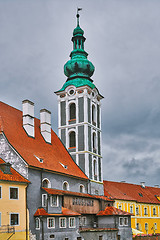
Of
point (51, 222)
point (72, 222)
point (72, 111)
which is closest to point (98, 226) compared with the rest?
point (72, 222)

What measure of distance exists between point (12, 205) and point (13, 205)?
116mm

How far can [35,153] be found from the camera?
36156 millimetres

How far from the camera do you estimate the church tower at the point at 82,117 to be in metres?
45.9

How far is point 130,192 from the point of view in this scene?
62.5 metres

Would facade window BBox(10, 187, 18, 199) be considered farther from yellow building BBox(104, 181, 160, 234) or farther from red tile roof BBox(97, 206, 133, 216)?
yellow building BBox(104, 181, 160, 234)

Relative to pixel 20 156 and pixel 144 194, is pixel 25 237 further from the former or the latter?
pixel 144 194

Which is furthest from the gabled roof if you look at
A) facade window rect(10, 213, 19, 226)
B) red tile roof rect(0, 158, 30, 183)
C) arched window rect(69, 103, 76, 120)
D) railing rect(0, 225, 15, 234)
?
railing rect(0, 225, 15, 234)

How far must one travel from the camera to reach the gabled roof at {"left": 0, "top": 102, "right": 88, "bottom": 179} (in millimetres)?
34281

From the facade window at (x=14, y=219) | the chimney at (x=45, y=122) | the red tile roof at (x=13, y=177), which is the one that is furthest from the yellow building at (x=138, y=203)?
the facade window at (x=14, y=219)

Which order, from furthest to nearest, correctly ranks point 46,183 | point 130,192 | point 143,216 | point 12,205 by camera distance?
point 130,192 → point 143,216 → point 46,183 → point 12,205

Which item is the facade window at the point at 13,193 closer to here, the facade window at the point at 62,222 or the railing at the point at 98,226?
the facade window at the point at 62,222

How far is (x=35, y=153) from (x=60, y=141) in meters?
10.3

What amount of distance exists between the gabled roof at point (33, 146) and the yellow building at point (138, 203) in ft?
49.7

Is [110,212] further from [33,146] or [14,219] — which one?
[14,219]
